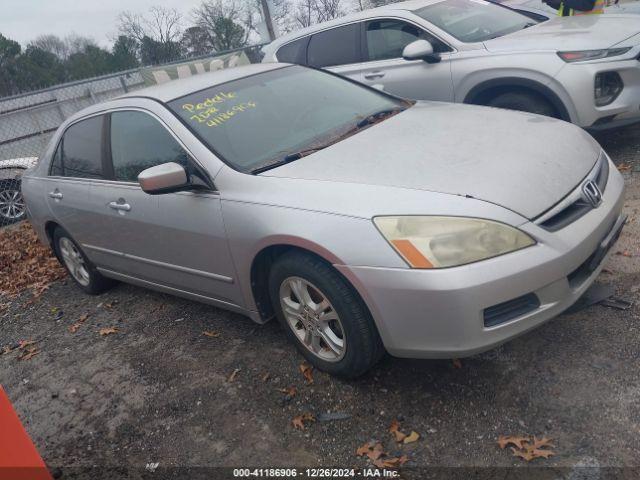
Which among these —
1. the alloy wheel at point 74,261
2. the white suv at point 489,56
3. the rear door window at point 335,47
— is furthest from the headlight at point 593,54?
the alloy wheel at point 74,261

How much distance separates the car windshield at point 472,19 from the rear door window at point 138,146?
340 centimetres

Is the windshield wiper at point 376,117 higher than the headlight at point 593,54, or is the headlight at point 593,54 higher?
the windshield wiper at point 376,117

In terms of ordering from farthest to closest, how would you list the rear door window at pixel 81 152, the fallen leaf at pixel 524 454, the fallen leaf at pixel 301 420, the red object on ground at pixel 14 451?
the rear door window at pixel 81 152 → the fallen leaf at pixel 301 420 → the fallen leaf at pixel 524 454 → the red object on ground at pixel 14 451

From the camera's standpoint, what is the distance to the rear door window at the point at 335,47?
6457mm

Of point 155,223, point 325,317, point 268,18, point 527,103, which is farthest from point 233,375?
point 268,18

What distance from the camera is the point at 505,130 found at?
10.8ft

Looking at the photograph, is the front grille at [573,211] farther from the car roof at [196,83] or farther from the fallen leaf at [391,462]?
the car roof at [196,83]

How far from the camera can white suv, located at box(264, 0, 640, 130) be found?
16.0 feet

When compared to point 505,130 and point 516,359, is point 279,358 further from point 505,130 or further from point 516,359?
point 505,130

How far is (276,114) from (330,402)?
1820mm

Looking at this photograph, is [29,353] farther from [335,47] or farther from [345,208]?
[335,47]

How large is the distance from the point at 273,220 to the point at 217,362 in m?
1.18

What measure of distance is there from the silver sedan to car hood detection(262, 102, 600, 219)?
0.04 ft

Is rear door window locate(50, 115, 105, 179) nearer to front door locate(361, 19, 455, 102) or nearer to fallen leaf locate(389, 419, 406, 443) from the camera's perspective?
fallen leaf locate(389, 419, 406, 443)
